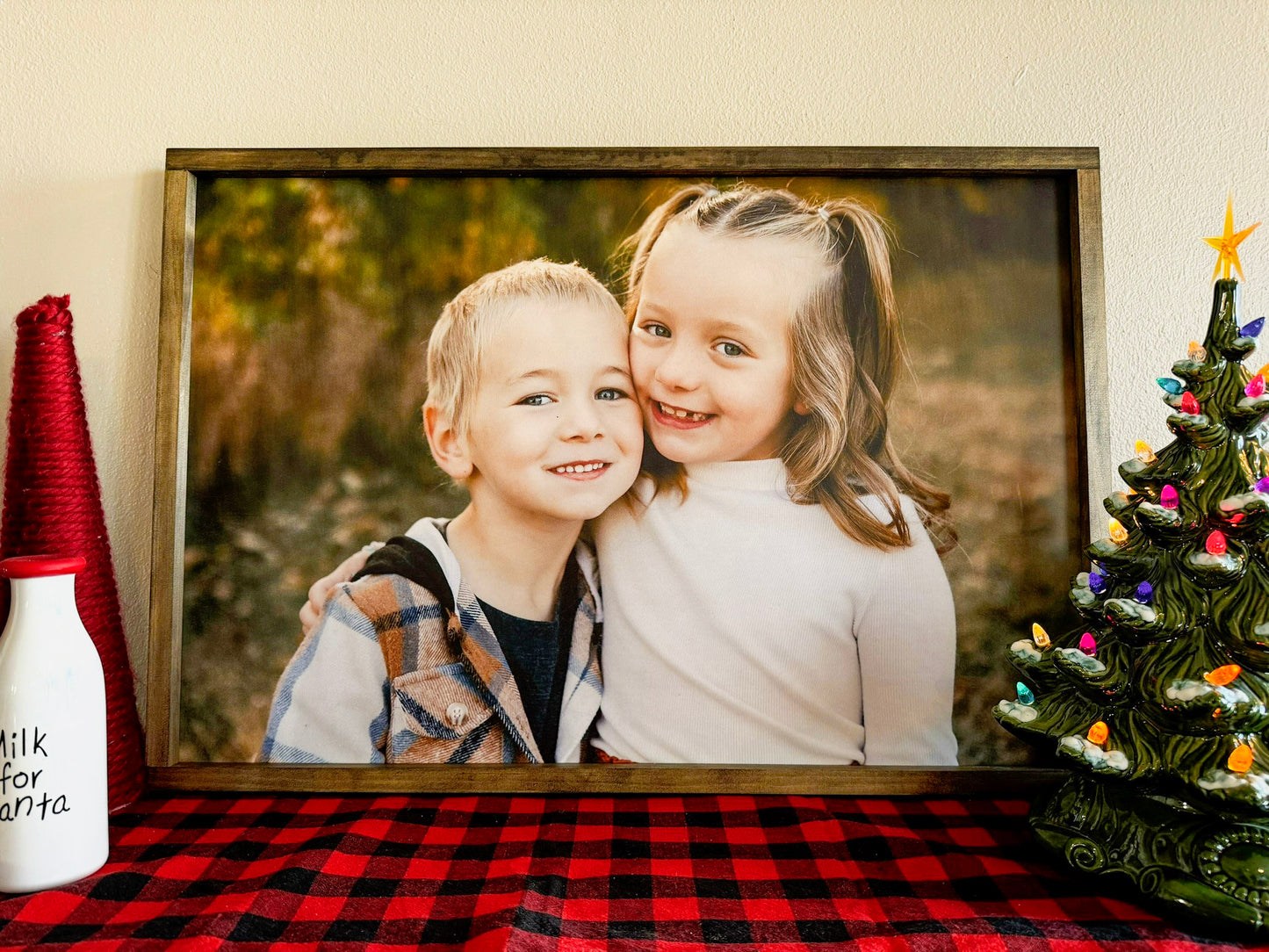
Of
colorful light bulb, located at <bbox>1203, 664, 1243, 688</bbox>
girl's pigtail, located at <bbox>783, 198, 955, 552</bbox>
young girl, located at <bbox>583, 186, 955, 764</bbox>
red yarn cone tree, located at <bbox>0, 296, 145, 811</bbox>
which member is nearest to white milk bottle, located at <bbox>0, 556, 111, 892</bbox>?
red yarn cone tree, located at <bbox>0, 296, 145, 811</bbox>

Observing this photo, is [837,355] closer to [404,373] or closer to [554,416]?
[554,416]

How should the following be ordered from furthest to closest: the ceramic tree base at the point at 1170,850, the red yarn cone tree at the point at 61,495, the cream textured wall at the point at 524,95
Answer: the cream textured wall at the point at 524,95 → the red yarn cone tree at the point at 61,495 → the ceramic tree base at the point at 1170,850

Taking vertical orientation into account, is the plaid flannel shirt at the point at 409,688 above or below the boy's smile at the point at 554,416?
below

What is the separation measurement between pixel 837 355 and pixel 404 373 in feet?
1.71

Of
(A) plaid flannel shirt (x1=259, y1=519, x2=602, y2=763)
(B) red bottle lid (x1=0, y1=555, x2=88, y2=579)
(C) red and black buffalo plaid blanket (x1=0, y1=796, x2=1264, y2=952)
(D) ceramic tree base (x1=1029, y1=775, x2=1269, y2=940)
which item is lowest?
(C) red and black buffalo plaid blanket (x1=0, y1=796, x2=1264, y2=952)

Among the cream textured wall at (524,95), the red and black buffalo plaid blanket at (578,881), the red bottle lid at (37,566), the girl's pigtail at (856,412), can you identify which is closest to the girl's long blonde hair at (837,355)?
the girl's pigtail at (856,412)

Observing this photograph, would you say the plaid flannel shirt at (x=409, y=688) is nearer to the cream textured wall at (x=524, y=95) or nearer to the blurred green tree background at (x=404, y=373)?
the blurred green tree background at (x=404, y=373)

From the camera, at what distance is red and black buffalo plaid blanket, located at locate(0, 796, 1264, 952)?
66cm

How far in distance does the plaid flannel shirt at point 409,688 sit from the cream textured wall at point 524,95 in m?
0.24

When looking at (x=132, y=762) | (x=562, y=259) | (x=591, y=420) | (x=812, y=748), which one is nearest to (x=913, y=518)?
(x=812, y=748)

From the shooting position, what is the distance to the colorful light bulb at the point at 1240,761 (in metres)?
0.66

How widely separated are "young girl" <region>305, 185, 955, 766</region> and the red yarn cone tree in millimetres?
219

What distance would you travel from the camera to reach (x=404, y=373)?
0.96 meters

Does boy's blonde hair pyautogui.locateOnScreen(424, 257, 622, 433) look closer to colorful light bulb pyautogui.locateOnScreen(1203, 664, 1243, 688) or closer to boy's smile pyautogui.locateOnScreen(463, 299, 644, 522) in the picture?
boy's smile pyautogui.locateOnScreen(463, 299, 644, 522)
